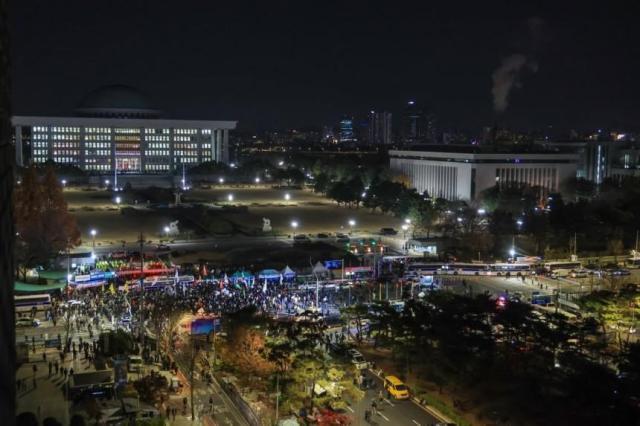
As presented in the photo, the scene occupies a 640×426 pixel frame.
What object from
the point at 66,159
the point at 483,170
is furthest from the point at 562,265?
the point at 66,159

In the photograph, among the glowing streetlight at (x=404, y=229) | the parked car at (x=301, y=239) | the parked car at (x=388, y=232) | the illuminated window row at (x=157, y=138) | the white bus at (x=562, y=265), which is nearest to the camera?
the white bus at (x=562, y=265)

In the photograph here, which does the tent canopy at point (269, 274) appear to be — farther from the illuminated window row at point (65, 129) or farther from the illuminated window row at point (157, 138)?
the illuminated window row at point (65, 129)

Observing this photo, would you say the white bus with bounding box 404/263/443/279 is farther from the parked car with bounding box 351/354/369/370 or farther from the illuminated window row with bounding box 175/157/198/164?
the illuminated window row with bounding box 175/157/198/164

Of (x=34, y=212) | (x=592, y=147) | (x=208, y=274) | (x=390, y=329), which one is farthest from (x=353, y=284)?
(x=592, y=147)

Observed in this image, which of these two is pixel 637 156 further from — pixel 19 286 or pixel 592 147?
pixel 19 286

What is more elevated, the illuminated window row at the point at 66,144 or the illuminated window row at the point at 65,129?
the illuminated window row at the point at 65,129

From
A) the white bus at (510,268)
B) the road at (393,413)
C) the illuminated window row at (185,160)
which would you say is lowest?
the road at (393,413)

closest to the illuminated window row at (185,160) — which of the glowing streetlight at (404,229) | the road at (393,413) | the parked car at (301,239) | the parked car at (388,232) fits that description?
the glowing streetlight at (404,229)
